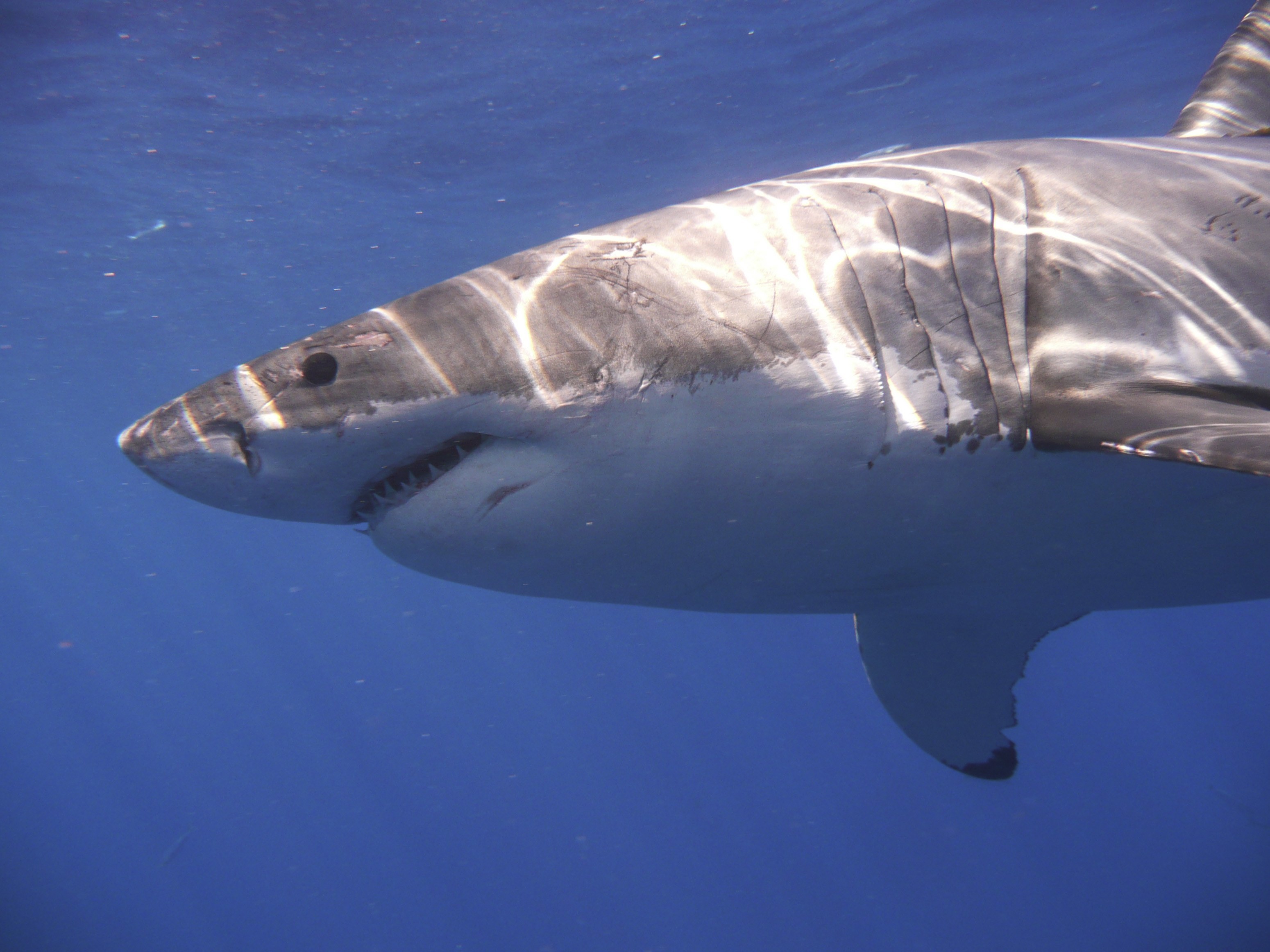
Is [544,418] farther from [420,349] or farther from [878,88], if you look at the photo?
[878,88]

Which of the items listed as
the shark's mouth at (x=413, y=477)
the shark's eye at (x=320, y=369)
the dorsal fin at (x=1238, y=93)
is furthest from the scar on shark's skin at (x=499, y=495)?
the dorsal fin at (x=1238, y=93)

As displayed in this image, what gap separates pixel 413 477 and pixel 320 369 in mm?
398

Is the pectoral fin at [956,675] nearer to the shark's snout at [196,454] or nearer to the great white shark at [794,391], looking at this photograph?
the great white shark at [794,391]

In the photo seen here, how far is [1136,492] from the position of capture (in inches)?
89.0

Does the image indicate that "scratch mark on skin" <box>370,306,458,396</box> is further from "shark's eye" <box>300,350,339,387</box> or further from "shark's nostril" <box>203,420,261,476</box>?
"shark's nostril" <box>203,420,261,476</box>

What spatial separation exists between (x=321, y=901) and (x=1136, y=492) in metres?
45.7

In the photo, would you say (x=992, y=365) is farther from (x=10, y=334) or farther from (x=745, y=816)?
(x=745, y=816)

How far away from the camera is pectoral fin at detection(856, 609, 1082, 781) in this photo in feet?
12.9

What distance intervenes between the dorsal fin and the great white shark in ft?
6.41

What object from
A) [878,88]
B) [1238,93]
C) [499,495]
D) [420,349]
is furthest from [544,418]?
[878,88]

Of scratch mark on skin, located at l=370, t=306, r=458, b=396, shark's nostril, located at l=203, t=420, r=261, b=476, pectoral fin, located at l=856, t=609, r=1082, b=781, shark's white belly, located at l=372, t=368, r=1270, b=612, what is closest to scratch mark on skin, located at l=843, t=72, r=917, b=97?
pectoral fin, located at l=856, t=609, r=1082, b=781

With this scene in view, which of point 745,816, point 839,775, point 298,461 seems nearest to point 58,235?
point 298,461

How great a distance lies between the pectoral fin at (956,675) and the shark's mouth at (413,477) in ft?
8.53

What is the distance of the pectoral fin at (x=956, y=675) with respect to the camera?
12.9 feet
